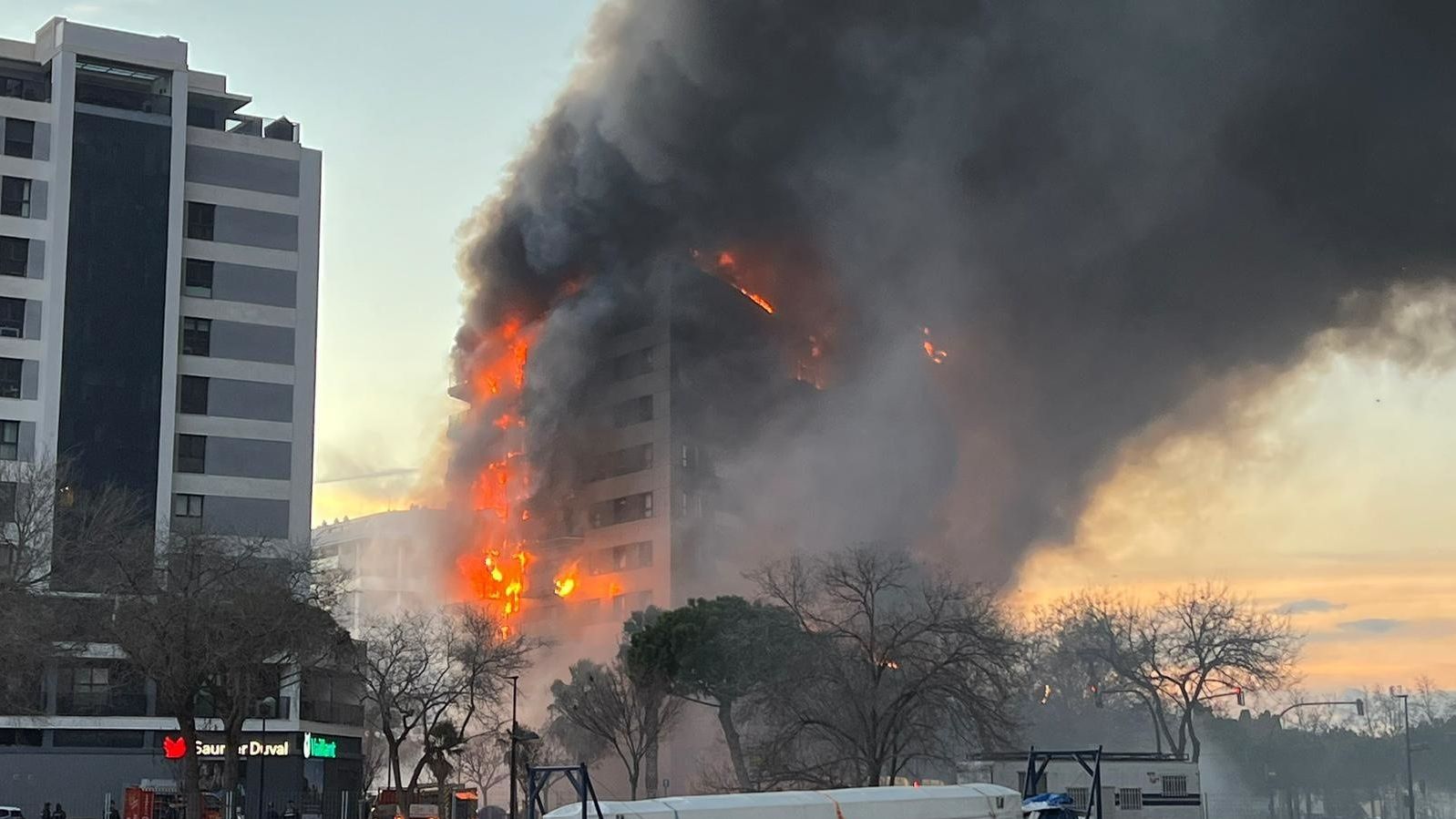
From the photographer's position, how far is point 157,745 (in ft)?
293

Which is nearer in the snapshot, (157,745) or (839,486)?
(157,745)

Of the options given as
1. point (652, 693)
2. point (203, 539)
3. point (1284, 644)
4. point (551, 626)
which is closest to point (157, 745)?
point (203, 539)

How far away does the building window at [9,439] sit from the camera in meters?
94.7

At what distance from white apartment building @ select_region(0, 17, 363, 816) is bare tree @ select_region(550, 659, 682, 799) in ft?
45.8

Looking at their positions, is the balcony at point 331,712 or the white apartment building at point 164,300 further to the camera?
the white apartment building at point 164,300

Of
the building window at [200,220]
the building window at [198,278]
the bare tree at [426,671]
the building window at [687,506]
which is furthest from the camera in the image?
the building window at [687,506]

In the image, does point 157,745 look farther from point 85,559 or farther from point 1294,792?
point 1294,792

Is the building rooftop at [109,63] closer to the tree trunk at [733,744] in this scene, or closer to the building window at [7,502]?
the building window at [7,502]

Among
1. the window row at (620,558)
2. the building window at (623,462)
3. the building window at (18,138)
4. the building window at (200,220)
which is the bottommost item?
the window row at (620,558)

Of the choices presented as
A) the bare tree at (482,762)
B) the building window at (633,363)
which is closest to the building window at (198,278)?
the building window at (633,363)

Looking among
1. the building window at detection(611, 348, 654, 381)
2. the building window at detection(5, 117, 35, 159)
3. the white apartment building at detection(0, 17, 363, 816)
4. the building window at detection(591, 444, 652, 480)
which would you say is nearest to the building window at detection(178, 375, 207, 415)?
the white apartment building at detection(0, 17, 363, 816)

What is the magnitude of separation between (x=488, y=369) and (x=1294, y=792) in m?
66.4

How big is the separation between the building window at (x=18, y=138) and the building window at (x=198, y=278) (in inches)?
427

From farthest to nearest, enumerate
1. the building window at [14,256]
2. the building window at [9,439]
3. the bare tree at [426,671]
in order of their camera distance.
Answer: the building window at [14,256] → the building window at [9,439] → the bare tree at [426,671]
